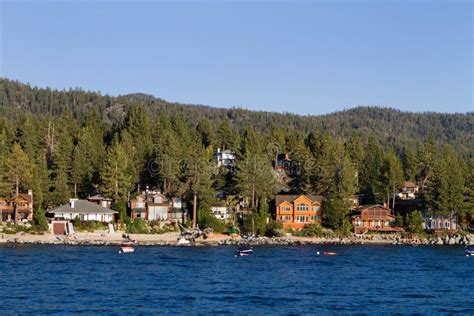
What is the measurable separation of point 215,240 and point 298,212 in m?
16.6

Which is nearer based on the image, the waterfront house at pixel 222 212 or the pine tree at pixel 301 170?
the waterfront house at pixel 222 212

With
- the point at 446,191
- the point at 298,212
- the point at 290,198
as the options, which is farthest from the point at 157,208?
the point at 446,191

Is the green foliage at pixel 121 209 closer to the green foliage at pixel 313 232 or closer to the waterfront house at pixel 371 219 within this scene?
the green foliage at pixel 313 232

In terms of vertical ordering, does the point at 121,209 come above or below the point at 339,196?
below

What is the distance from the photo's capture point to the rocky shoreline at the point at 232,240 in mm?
90000

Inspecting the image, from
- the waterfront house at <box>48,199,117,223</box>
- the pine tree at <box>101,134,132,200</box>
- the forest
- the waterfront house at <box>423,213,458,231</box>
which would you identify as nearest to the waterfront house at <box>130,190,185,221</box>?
the forest

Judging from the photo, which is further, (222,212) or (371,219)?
(371,219)

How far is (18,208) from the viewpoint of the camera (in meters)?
98.8

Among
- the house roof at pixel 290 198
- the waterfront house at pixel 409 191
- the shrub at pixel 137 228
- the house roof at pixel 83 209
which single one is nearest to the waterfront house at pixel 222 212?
the house roof at pixel 290 198

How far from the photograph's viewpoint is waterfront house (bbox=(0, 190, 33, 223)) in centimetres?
9800

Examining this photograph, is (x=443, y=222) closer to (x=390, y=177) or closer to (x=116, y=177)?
(x=390, y=177)

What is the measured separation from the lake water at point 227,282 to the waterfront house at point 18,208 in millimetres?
14573

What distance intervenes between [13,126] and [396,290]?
300 ft

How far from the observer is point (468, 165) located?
128m
